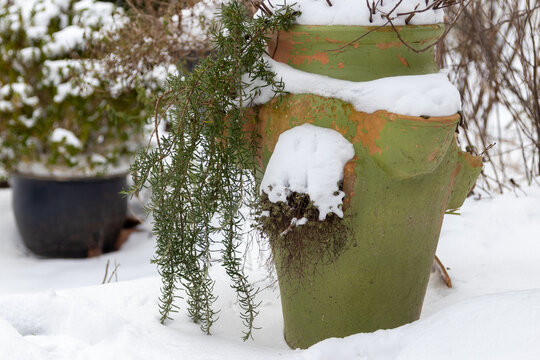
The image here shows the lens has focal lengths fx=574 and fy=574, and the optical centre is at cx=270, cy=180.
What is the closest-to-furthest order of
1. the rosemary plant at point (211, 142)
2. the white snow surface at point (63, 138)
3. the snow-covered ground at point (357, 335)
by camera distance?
the snow-covered ground at point (357, 335)
the rosemary plant at point (211, 142)
the white snow surface at point (63, 138)

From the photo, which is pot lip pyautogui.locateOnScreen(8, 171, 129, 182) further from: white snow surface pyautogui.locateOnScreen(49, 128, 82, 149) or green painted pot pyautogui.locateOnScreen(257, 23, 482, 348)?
green painted pot pyautogui.locateOnScreen(257, 23, 482, 348)

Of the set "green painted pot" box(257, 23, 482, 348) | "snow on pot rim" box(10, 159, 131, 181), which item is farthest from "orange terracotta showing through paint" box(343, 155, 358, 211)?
"snow on pot rim" box(10, 159, 131, 181)

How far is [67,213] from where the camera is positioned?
2.88 meters

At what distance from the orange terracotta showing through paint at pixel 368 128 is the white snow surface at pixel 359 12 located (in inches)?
7.8

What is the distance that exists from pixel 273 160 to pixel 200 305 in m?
0.43

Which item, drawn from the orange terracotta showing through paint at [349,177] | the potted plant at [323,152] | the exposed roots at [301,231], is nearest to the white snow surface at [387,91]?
the potted plant at [323,152]

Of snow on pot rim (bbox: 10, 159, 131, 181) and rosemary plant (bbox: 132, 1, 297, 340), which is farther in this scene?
snow on pot rim (bbox: 10, 159, 131, 181)

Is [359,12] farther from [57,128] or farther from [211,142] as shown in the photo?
[57,128]

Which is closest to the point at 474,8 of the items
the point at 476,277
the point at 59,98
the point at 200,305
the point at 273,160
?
the point at 476,277

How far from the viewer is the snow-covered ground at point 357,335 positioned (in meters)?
1.16

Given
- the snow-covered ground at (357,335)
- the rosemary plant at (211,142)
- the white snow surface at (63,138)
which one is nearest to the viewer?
the snow-covered ground at (357,335)

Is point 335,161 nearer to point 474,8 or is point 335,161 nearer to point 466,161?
point 466,161

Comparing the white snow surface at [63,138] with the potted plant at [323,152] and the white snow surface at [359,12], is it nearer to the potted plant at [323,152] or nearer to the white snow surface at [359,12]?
the potted plant at [323,152]

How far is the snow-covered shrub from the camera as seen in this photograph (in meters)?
2.80
